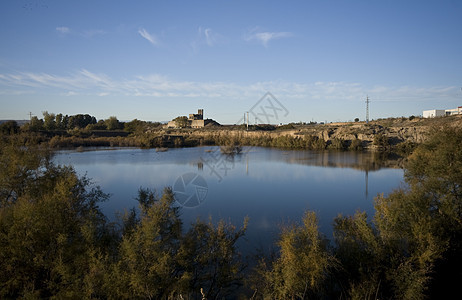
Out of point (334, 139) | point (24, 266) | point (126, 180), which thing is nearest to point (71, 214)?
point (24, 266)

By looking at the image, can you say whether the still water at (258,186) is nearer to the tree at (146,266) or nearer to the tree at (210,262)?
the tree at (210,262)

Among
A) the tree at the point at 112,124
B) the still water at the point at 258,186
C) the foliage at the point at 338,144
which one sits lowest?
the still water at the point at 258,186

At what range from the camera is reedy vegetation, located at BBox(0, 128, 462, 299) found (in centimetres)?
632

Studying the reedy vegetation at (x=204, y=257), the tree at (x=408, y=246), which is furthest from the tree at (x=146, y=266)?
the tree at (x=408, y=246)

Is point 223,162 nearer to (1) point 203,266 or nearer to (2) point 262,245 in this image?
(2) point 262,245

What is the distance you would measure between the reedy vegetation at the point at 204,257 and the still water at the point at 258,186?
2700 mm

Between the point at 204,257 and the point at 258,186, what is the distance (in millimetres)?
12932

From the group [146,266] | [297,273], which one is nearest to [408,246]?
[297,273]

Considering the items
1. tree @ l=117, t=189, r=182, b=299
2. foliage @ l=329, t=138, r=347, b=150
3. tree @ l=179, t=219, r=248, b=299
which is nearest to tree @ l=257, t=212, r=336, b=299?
tree @ l=179, t=219, r=248, b=299

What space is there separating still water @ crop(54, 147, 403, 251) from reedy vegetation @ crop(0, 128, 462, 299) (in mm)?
2700

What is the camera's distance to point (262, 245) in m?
10.0

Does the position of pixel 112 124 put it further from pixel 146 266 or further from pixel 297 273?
pixel 297 273

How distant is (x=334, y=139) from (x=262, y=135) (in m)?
14.2

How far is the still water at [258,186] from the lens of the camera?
43.8 ft
